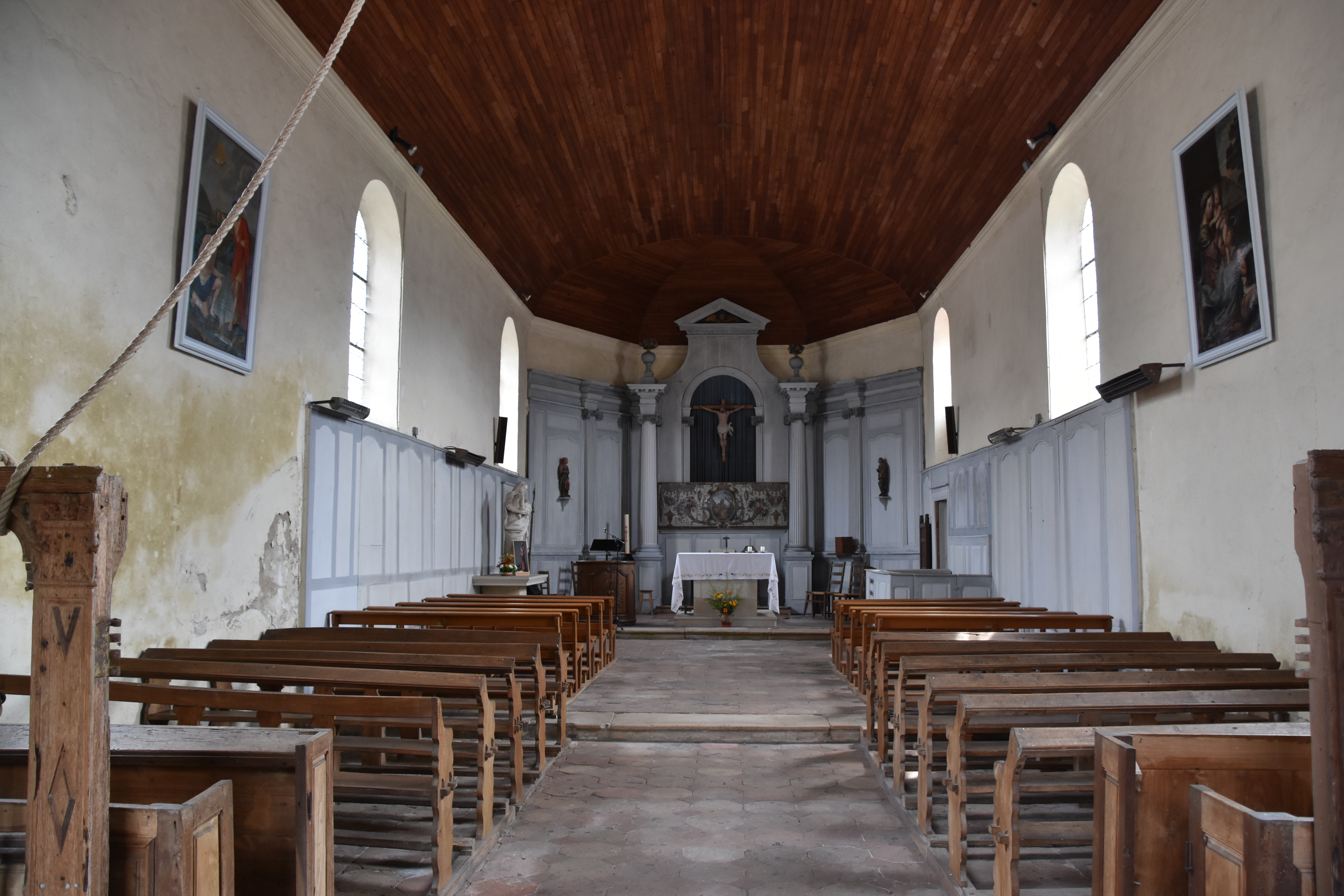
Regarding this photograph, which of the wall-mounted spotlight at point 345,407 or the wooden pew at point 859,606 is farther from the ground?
the wall-mounted spotlight at point 345,407

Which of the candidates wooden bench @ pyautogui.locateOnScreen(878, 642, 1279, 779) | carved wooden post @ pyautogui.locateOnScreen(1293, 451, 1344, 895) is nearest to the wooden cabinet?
wooden bench @ pyautogui.locateOnScreen(878, 642, 1279, 779)

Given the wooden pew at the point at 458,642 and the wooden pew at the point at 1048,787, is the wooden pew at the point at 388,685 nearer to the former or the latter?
the wooden pew at the point at 458,642

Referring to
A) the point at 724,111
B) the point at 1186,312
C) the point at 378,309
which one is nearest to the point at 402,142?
the point at 378,309

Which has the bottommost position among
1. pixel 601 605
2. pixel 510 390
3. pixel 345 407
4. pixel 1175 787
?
pixel 601 605

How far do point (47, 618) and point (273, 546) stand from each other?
5415mm

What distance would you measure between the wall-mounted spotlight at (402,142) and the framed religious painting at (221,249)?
8.43 ft

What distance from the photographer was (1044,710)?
3.29 metres

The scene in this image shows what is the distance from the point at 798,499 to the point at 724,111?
7.84 m

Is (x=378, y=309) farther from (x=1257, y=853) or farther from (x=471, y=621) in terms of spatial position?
(x=1257, y=853)

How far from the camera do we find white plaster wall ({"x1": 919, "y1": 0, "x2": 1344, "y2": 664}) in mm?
4867

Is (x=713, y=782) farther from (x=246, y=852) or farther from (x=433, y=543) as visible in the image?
(x=433, y=543)

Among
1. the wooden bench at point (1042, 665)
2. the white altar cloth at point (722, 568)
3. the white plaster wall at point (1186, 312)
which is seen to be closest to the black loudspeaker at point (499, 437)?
the white altar cloth at point (722, 568)

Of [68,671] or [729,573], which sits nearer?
[68,671]

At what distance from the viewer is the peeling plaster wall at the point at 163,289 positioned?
14.3 feet
